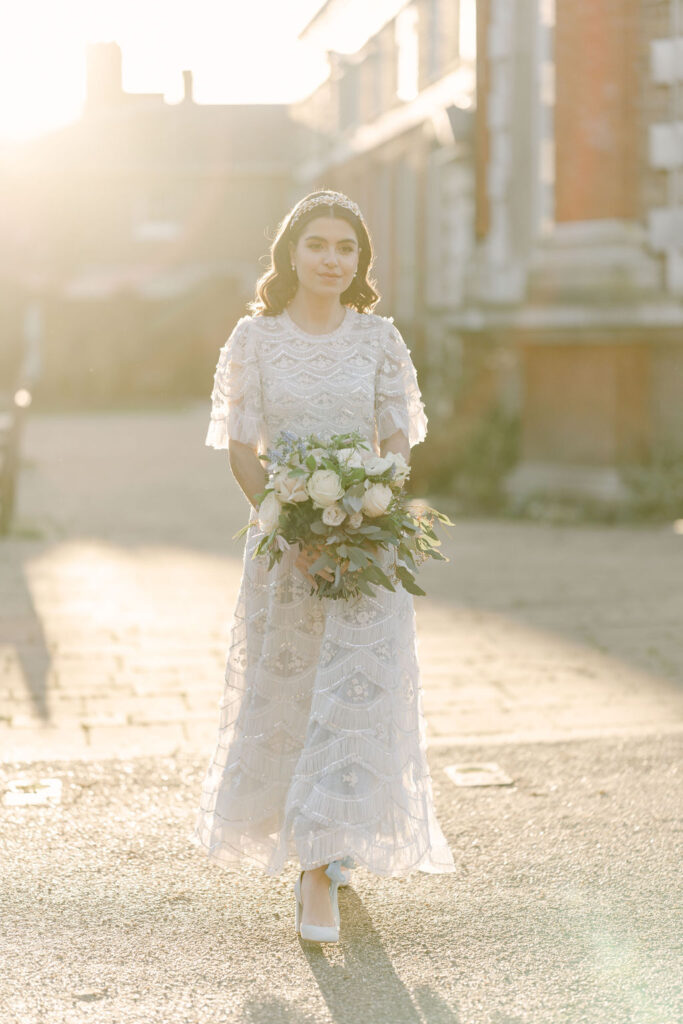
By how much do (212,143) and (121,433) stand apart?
67.8 ft

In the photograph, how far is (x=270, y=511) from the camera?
3.79m

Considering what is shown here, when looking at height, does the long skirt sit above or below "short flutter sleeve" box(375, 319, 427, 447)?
below

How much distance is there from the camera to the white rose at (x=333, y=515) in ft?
12.2

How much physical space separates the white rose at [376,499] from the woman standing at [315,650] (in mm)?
212

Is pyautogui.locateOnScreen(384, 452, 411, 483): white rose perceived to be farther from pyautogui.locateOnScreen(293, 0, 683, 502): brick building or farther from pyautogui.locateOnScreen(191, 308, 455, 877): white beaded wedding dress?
pyautogui.locateOnScreen(293, 0, 683, 502): brick building

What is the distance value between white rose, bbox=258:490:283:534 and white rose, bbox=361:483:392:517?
0.72 feet

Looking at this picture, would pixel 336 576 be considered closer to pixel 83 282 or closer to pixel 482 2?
pixel 482 2

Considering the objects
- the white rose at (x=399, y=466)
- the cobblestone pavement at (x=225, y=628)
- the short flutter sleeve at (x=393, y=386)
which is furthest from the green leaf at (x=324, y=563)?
the cobblestone pavement at (x=225, y=628)

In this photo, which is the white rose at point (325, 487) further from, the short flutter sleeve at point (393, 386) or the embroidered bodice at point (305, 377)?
the short flutter sleeve at point (393, 386)

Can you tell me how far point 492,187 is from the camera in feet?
47.2

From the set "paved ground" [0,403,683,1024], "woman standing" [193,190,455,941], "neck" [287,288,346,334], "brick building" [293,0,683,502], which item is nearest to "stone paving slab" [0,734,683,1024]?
"paved ground" [0,403,683,1024]

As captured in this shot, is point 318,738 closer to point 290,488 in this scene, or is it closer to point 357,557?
point 357,557

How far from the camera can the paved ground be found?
11.6 ft

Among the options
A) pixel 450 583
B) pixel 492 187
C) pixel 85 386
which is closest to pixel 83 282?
pixel 85 386
